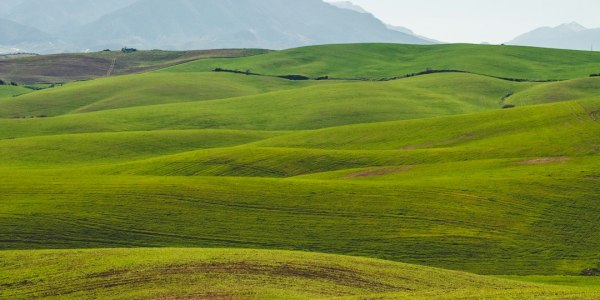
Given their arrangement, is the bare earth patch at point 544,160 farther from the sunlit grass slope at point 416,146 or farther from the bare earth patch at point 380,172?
the bare earth patch at point 380,172

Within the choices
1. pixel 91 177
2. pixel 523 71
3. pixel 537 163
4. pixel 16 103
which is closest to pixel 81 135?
pixel 91 177

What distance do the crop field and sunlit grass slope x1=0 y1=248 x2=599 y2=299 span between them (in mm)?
116

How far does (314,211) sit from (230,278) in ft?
61.0

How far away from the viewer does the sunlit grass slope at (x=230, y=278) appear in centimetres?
3053

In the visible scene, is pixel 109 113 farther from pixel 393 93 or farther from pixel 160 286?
pixel 160 286

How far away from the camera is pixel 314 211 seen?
2004 inches

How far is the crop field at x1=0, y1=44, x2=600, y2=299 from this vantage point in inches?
1316

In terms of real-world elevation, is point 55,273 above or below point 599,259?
above

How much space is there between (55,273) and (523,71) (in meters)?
156

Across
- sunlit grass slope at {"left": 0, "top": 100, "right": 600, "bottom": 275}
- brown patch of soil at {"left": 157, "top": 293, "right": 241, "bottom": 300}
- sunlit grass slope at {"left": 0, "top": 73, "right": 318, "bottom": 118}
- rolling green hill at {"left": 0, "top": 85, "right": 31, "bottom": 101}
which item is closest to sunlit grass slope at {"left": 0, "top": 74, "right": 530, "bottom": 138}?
sunlit grass slope at {"left": 0, "top": 73, "right": 318, "bottom": 118}

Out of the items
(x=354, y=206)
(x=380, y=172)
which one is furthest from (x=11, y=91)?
(x=354, y=206)

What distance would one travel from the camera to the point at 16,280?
32594mm

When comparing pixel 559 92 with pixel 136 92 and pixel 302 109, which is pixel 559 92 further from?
pixel 136 92

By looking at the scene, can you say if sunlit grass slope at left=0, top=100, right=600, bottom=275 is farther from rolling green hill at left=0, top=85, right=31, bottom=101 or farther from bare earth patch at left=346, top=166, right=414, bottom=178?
rolling green hill at left=0, top=85, right=31, bottom=101
